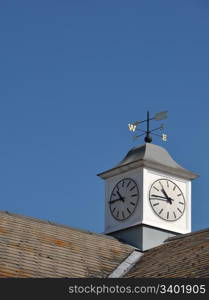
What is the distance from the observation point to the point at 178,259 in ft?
95.2

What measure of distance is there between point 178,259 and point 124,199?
5.49m

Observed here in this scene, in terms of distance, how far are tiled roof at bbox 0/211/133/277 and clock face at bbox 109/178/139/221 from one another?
137 cm

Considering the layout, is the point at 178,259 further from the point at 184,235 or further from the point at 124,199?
the point at 124,199

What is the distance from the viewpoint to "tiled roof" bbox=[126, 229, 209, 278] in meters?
27.3

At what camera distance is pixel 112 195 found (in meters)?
34.6

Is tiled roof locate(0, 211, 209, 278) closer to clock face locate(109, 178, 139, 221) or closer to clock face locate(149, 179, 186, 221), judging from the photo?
clock face locate(149, 179, 186, 221)

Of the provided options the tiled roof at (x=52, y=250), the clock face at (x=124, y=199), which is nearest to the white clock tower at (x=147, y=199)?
the clock face at (x=124, y=199)

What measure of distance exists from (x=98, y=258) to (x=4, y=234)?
2.66 meters

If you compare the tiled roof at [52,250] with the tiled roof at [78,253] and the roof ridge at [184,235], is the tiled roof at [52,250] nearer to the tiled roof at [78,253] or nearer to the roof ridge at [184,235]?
the tiled roof at [78,253]

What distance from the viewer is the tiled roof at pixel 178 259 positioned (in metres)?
27.3

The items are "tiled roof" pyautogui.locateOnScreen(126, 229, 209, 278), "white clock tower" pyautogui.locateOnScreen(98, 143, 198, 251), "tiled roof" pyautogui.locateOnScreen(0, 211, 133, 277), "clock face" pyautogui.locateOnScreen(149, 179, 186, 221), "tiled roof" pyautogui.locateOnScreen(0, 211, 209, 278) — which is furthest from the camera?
"clock face" pyautogui.locateOnScreen(149, 179, 186, 221)

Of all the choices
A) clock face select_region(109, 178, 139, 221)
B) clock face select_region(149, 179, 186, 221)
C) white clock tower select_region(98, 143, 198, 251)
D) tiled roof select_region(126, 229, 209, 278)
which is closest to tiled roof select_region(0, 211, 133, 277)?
tiled roof select_region(126, 229, 209, 278)

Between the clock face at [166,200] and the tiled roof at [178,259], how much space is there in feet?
3.45

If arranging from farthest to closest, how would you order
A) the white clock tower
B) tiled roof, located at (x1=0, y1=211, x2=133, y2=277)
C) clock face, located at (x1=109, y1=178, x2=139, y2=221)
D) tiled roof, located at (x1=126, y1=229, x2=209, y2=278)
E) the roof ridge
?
clock face, located at (x1=109, y1=178, x2=139, y2=221)
the white clock tower
the roof ridge
tiled roof, located at (x1=0, y1=211, x2=133, y2=277)
tiled roof, located at (x1=126, y1=229, x2=209, y2=278)
